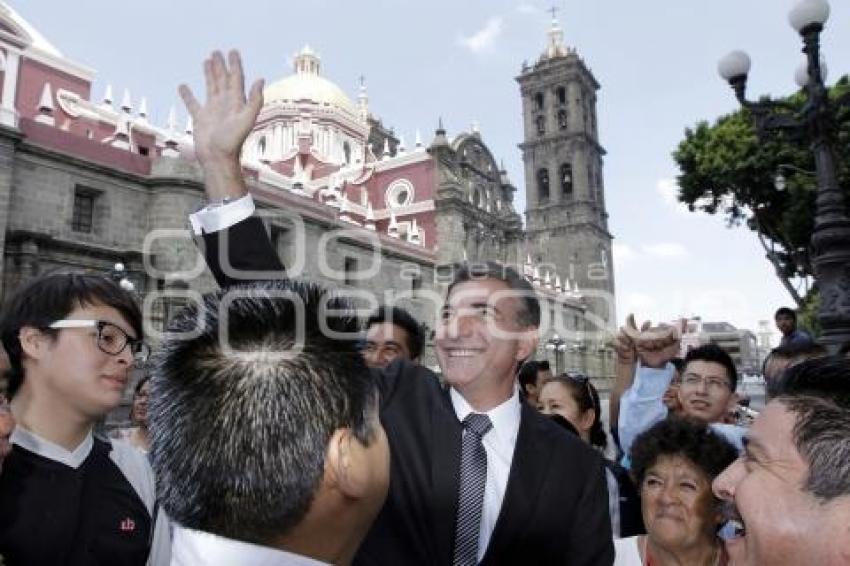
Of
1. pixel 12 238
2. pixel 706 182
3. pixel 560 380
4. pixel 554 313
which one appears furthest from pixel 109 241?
pixel 554 313

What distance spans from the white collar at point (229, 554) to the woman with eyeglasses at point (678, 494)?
1.92m

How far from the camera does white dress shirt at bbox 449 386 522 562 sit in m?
2.41

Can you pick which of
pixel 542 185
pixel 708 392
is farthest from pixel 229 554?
pixel 542 185

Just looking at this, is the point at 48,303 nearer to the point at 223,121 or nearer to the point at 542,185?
the point at 223,121

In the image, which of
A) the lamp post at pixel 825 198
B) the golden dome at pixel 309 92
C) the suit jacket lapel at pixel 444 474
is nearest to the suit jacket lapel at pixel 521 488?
the suit jacket lapel at pixel 444 474

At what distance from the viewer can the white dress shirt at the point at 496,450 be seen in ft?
7.92

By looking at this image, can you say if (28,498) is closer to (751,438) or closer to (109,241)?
(751,438)

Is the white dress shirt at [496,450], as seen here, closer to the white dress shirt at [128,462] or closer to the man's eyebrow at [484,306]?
the man's eyebrow at [484,306]

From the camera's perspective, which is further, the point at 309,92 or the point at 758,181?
the point at 309,92

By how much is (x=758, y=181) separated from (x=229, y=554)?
22.1 m

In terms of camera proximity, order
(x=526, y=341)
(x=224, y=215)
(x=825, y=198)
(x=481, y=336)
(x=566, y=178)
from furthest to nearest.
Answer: (x=566, y=178)
(x=825, y=198)
(x=526, y=341)
(x=481, y=336)
(x=224, y=215)

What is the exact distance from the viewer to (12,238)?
1514 centimetres

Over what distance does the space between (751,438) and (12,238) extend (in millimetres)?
17443

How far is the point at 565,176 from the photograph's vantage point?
50.9 metres
